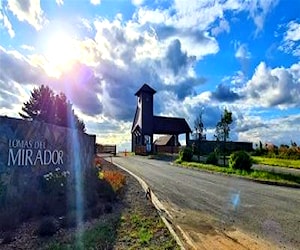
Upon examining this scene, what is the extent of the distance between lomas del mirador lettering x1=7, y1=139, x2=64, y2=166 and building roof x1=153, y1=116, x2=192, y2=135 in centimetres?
4169

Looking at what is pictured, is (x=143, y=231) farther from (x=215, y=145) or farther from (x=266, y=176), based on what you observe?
(x=215, y=145)

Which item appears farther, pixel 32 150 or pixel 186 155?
pixel 186 155

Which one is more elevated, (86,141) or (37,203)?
(86,141)

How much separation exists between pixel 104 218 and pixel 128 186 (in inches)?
244

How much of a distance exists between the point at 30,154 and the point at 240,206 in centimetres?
672

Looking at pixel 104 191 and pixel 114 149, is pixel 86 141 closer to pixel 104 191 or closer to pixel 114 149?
pixel 104 191

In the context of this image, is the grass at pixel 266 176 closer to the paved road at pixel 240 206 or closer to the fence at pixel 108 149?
the paved road at pixel 240 206

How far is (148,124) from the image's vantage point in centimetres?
5241

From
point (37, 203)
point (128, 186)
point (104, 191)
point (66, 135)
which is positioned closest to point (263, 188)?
point (128, 186)

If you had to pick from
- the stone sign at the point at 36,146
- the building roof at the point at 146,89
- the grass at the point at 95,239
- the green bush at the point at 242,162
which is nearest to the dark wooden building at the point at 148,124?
the building roof at the point at 146,89

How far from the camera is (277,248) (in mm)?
7289

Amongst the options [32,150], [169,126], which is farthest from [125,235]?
[169,126]

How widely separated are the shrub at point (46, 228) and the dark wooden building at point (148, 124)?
136 feet

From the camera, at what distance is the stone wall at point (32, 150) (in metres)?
8.94
